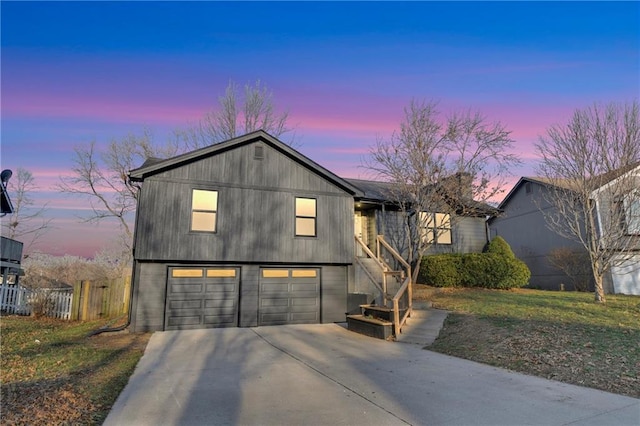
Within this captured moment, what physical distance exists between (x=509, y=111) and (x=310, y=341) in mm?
11969

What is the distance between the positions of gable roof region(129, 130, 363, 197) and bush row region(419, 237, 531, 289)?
468cm

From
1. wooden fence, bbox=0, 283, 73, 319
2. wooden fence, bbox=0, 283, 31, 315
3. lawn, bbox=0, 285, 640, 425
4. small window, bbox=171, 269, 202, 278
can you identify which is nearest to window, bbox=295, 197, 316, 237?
small window, bbox=171, 269, 202, 278

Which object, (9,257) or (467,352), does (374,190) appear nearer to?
(467,352)

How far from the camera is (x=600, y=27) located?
442 inches

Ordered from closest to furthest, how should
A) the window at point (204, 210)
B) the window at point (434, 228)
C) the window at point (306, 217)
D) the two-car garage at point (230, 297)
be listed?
the two-car garage at point (230, 297)
the window at point (204, 210)
the window at point (306, 217)
the window at point (434, 228)

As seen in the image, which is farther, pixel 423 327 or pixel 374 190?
pixel 374 190

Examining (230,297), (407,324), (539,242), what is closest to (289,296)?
(230,297)

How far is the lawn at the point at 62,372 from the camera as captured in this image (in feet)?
14.2

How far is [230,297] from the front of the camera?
12.3 m

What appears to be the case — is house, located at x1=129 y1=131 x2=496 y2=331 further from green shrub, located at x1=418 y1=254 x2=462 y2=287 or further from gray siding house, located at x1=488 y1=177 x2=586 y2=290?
gray siding house, located at x1=488 y1=177 x2=586 y2=290

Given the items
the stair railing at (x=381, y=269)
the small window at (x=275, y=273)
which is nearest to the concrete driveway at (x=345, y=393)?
the stair railing at (x=381, y=269)

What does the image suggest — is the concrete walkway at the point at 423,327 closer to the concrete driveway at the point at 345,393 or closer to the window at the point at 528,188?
the concrete driveway at the point at 345,393

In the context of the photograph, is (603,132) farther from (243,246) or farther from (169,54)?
(169,54)

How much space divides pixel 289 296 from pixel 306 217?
2990mm
